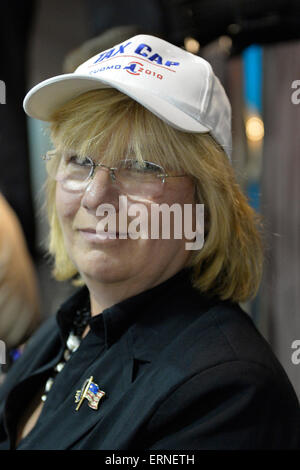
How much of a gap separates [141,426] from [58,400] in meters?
0.23

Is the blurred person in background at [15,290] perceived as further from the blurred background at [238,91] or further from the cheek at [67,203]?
the cheek at [67,203]

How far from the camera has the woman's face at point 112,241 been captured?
828 mm

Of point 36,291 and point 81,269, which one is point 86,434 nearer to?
point 81,269

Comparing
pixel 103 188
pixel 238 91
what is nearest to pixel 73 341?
pixel 103 188

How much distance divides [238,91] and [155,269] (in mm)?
771

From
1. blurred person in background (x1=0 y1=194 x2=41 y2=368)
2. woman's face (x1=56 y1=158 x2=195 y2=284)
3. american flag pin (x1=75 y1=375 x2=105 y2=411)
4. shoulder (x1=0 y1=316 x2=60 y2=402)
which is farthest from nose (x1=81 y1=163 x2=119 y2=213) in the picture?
blurred person in background (x1=0 y1=194 x2=41 y2=368)

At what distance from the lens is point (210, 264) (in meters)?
0.96

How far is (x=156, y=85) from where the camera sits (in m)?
0.80

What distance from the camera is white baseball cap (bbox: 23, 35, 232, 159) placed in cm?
79

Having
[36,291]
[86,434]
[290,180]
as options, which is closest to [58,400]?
[86,434]

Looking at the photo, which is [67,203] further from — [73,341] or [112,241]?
[73,341]

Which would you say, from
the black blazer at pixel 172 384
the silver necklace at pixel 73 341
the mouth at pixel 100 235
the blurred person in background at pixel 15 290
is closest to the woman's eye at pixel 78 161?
the mouth at pixel 100 235

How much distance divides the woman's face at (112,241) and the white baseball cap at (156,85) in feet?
0.36

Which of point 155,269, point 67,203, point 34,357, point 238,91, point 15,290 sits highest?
point 238,91
